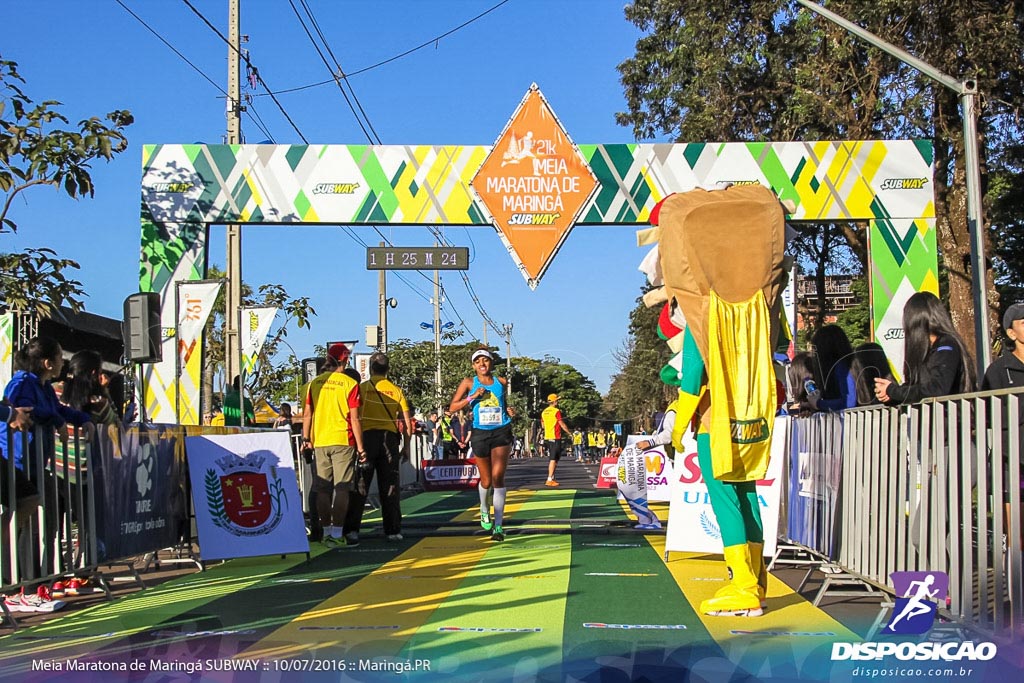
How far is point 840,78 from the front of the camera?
78.6 ft

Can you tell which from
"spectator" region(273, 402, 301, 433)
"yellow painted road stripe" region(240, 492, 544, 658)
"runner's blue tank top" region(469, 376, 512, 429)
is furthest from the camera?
"spectator" region(273, 402, 301, 433)

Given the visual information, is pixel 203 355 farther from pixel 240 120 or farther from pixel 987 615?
pixel 987 615

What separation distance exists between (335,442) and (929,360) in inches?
240

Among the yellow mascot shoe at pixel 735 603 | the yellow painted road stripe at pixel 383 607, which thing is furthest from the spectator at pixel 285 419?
the yellow mascot shoe at pixel 735 603

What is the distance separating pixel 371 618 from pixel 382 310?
30.4 m

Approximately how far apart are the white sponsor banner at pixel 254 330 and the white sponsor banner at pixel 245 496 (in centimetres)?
723

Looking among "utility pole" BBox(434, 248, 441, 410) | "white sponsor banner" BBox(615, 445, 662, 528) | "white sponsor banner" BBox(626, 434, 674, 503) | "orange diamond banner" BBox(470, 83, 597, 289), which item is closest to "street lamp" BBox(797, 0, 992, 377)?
"orange diamond banner" BBox(470, 83, 597, 289)

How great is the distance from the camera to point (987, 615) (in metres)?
5.20

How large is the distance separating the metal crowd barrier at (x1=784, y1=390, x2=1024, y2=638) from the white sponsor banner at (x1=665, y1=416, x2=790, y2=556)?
0.58m

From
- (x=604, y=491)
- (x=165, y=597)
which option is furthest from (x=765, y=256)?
(x=604, y=491)

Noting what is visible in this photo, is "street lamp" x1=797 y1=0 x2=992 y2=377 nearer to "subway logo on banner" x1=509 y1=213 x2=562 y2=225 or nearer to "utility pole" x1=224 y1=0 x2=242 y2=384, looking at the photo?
"subway logo on banner" x1=509 y1=213 x2=562 y2=225

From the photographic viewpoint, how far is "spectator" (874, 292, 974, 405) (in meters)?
6.50

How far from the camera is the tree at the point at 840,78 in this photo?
19.3m

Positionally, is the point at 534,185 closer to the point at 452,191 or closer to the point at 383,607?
the point at 452,191
